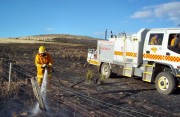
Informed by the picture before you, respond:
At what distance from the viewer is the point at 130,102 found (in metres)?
10.9

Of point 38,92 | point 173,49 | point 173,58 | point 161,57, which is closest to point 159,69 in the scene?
point 161,57

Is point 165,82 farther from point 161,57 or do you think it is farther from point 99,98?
point 99,98

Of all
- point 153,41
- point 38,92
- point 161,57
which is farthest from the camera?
point 153,41

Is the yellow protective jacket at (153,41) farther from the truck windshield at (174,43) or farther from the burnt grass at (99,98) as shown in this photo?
the burnt grass at (99,98)

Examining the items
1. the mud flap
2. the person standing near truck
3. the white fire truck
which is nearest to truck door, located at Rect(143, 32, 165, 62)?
the white fire truck

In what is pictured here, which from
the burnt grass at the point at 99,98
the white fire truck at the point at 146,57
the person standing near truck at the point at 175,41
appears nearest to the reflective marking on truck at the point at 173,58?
the white fire truck at the point at 146,57

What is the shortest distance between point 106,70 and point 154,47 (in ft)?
14.0

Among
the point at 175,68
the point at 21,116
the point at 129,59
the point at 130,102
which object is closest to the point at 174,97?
the point at 175,68

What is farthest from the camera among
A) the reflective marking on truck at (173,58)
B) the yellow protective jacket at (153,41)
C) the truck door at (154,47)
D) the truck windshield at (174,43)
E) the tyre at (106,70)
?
the tyre at (106,70)

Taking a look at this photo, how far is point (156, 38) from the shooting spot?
13695mm

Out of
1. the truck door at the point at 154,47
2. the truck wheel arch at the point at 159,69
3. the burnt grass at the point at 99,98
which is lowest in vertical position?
the burnt grass at the point at 99,98

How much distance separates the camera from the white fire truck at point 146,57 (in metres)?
12.7

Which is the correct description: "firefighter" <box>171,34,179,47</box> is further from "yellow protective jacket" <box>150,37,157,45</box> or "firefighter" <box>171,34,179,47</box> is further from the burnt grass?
the burnt grass

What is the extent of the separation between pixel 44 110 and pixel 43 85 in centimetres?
167
